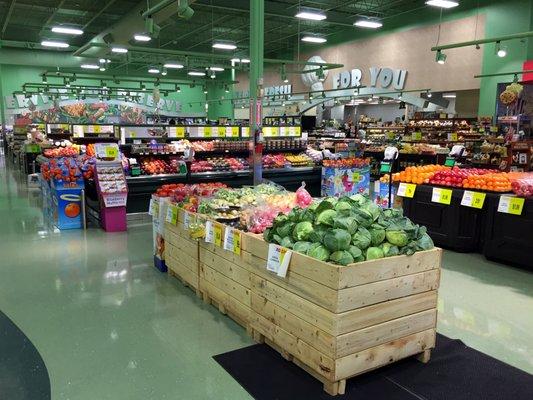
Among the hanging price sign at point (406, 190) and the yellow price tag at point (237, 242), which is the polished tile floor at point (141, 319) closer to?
the yellow price tag at point (237, 242)

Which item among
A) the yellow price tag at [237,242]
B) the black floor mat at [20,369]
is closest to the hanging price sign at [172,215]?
the yellow price tag at [237,242]

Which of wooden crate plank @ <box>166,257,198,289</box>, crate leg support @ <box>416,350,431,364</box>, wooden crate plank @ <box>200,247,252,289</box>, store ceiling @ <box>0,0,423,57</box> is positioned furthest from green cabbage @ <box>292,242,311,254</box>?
store ceiling @ <box>0,0,423,57</box>

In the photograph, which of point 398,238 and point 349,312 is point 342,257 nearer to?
point 349,312

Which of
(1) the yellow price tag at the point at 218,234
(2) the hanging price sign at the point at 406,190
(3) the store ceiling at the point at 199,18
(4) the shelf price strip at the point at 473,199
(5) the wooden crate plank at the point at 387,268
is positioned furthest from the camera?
(3) the store ceiling at the point at 199,18

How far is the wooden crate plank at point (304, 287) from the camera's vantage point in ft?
9.05

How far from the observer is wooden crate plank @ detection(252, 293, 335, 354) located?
2818 millimetres

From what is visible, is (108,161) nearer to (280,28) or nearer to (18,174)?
(18,174)

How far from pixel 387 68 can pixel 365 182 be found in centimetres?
1012

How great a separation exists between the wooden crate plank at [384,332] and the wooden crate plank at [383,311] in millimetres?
31

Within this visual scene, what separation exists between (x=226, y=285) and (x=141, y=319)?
0.81 m

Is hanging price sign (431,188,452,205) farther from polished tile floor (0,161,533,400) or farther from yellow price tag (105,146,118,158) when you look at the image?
yellow price tag (105,146,118,158)

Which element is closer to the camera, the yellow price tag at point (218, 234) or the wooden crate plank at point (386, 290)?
the wooden crate plank at point (386, 290)

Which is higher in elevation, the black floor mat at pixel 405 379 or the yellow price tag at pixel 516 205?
the yellow price tag at pixel 516 205

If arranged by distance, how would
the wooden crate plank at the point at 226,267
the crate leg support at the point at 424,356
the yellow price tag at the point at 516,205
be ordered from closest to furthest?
the crate leg support at the point at 424,356, the wooden crate plank at the point at 226,267, the yellow price tag at the point at 516,205
